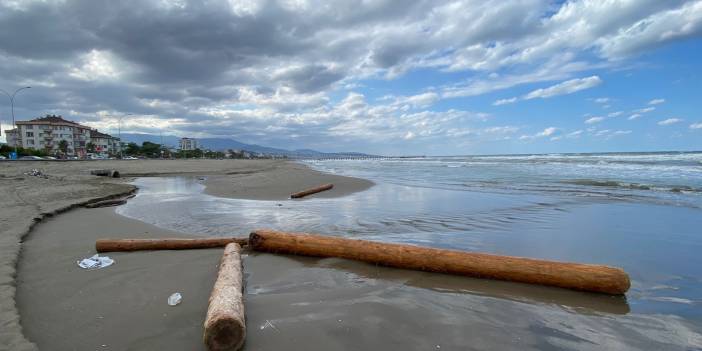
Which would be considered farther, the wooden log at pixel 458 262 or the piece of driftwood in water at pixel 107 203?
the piece of driftwood in water at pixel 107 203

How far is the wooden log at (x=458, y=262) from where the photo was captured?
386 cm

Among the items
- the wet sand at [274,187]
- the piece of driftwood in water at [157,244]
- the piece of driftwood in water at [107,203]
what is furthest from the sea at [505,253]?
the wet sand at [274,187]

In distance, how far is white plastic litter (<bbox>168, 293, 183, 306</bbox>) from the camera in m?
3.48

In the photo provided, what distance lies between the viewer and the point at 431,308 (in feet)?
11.2

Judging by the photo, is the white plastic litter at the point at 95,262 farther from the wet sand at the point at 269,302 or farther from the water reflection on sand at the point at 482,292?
the water reflection on sand at the point at 482,292

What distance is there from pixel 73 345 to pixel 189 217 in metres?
6.64

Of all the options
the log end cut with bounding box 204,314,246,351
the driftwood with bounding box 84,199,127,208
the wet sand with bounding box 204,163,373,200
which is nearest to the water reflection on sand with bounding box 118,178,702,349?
the log end cut with bounding box 204,314,246,351

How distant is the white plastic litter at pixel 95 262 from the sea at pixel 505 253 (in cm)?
242

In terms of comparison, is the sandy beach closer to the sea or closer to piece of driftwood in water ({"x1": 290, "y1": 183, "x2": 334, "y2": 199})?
the sea

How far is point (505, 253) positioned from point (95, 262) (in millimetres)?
6303

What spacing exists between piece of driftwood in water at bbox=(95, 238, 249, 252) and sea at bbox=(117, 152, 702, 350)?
1.54 meters

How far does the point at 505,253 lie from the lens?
5.50m

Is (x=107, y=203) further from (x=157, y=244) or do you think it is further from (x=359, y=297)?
(x=359, y=297)

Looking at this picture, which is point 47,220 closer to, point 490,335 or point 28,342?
point 28,342
